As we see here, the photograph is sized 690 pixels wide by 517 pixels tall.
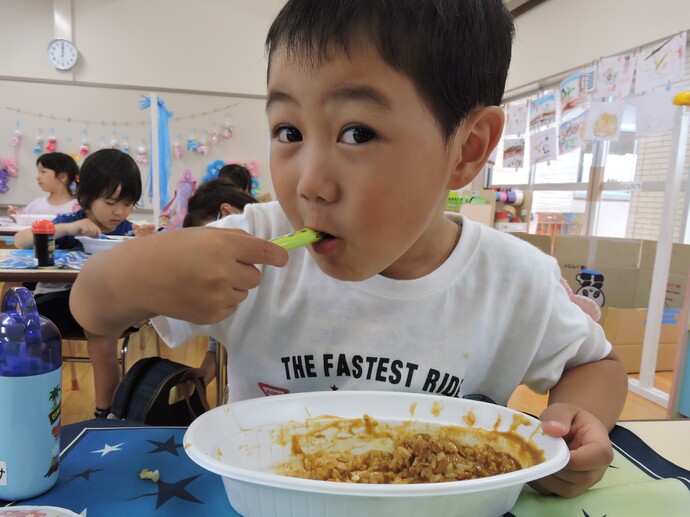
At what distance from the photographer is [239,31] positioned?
5.34 meters

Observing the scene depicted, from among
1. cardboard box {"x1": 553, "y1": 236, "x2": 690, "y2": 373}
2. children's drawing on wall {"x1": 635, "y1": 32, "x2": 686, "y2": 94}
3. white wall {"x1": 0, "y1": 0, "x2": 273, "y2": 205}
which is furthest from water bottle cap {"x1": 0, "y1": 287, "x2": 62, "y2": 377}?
white wall {"x1": 0, "y1": 0, "x2": 273, "y2": 205}

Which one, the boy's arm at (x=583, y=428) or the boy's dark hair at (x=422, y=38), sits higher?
the boy's dark hair at (x=422, y=38)

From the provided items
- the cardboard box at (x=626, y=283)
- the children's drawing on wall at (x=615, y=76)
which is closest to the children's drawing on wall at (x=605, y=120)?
the children's drawing on wall at (x=615, y=76)

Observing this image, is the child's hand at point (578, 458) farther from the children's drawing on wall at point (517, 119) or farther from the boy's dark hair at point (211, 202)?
the children's drawing on wall at point (517, 119)

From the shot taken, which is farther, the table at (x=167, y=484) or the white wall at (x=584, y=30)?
the white wall at (x=584, y=30)

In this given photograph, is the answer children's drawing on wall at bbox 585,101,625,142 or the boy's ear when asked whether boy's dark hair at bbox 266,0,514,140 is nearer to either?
the boy's ear

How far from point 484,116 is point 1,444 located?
2.19 ft

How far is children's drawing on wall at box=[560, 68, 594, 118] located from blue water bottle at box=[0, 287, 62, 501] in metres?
3.62

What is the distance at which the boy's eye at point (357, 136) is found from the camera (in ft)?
1.77

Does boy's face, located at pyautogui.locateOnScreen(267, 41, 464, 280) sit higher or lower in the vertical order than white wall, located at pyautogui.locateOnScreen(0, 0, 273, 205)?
lower

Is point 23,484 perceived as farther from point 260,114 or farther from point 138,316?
point 260,114

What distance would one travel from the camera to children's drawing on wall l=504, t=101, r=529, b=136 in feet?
13.2

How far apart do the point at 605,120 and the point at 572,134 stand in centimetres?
37

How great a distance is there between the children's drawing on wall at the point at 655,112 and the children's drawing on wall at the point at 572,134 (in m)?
0.52
